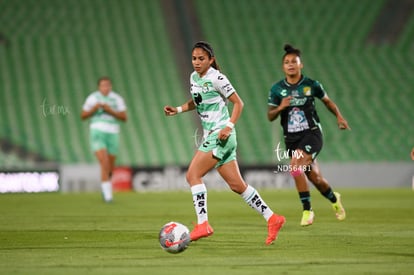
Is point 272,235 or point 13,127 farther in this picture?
point 13,127

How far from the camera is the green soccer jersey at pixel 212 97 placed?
9.06 m

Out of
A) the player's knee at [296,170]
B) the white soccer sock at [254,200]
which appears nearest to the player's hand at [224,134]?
the white soccer sock at [254,200]

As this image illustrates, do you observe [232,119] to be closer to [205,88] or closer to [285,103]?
[205,88]

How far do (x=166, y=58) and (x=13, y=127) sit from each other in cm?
640

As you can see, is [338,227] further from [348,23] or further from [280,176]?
[348,23]

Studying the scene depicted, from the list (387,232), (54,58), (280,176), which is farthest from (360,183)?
(387,232)

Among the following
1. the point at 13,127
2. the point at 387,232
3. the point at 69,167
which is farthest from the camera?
the point at 13,127

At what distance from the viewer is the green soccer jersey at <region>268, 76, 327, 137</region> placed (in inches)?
458

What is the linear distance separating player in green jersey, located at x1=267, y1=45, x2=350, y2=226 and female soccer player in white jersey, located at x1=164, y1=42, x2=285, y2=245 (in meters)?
2.38

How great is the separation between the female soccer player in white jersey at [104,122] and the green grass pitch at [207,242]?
3.06 feet

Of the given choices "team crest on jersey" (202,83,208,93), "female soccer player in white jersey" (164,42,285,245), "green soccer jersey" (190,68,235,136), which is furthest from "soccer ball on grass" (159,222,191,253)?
"team crest on jersey" (202,83,208,93)

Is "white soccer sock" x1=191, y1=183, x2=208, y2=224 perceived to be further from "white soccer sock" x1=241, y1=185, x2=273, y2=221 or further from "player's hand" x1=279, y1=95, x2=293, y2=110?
"player's hand" x1=279, y1=95, x2=293, y2=110

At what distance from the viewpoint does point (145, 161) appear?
26.2 m

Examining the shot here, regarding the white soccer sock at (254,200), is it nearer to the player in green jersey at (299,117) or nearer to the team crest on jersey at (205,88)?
the team crest on jersey at (205,88)
